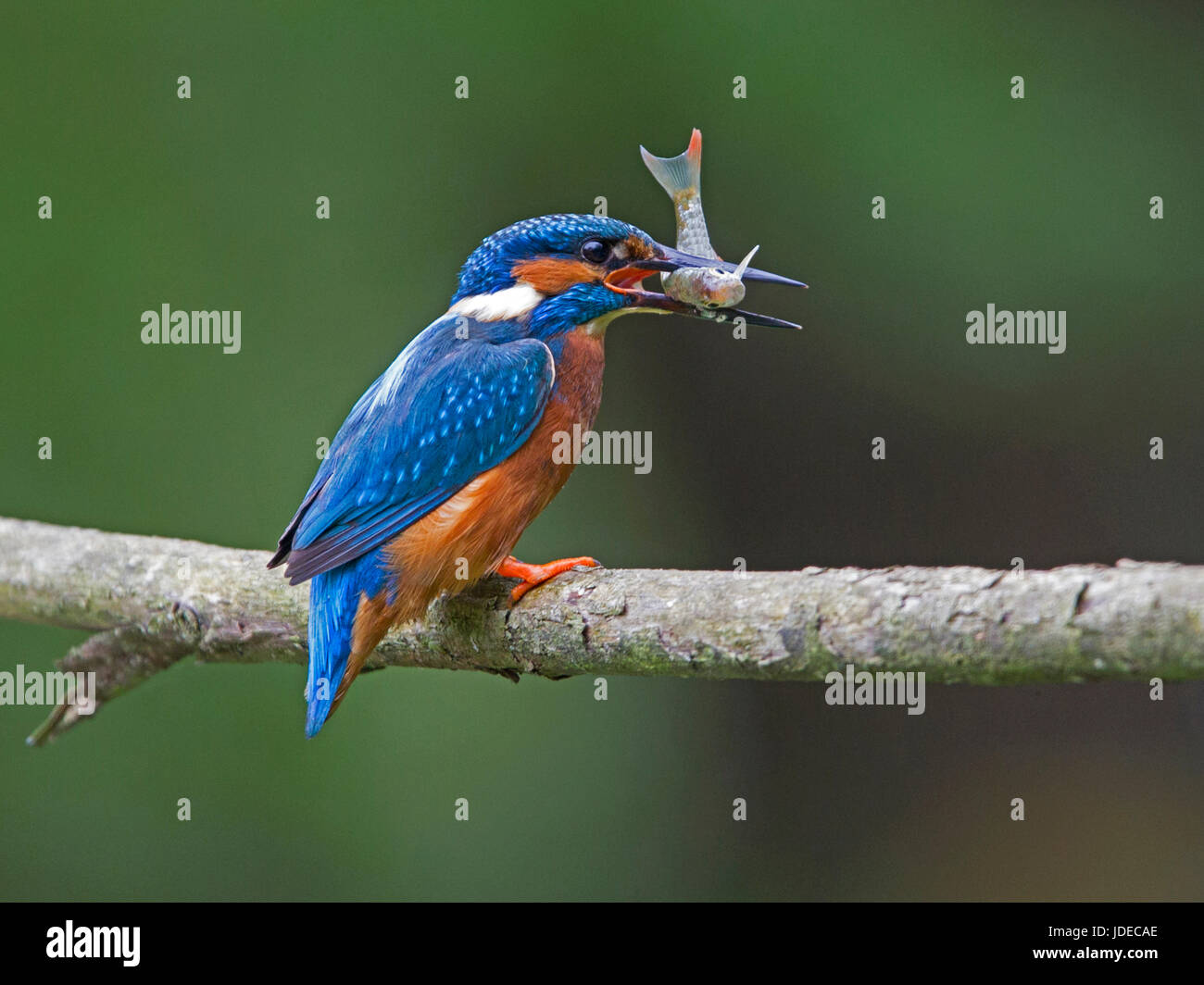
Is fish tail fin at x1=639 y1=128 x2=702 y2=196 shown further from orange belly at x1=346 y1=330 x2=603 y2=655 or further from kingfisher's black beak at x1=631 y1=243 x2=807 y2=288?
orange belly at x1=346 y1=330 x2=603 y2=655

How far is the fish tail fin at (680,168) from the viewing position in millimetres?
2344

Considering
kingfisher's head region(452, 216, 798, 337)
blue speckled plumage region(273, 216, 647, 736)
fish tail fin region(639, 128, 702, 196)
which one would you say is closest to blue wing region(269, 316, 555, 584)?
blue speckled plumage region(273, 216, 647, 736)

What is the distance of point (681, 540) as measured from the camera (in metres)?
3.75

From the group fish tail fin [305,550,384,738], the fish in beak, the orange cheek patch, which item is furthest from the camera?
the orange cheek patch

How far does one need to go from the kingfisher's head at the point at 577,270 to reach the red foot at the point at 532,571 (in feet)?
1.51

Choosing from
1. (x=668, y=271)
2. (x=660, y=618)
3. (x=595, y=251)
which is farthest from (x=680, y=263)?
(x=660, y=618)

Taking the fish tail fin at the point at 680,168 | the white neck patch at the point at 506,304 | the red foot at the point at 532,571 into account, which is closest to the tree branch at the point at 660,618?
the red foot at the point at 532,571

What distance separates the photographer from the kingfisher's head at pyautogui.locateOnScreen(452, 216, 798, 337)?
7.60 ft

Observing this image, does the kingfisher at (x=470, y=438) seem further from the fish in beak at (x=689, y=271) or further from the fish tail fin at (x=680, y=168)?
the fish tail fin at (x=680, y=168)

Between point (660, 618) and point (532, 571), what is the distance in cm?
37

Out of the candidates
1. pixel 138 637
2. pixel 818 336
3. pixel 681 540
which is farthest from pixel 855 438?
pixel 138 637

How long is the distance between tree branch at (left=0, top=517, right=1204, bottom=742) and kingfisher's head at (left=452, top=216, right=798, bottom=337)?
0.54 meters

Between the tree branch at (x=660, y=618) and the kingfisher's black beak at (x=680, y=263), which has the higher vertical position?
the kingfisher's black beak at (x=680, y=263)

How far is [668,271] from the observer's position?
231cm
